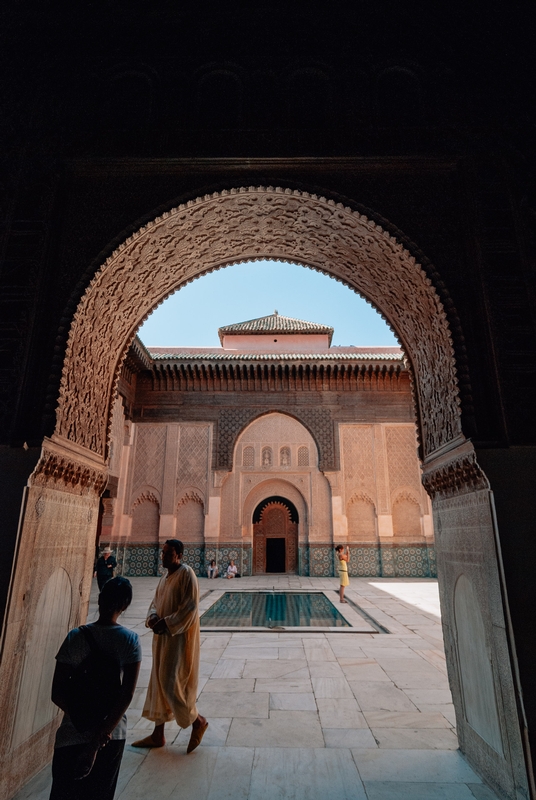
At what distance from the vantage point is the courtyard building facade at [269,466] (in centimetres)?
1159

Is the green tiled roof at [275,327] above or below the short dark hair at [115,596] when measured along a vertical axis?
above

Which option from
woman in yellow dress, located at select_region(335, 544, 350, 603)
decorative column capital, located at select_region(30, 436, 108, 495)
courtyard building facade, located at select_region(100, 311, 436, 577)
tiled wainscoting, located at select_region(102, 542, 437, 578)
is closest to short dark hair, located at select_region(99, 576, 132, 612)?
decorative column capital, located at select_region(30, 436, 108, 495)

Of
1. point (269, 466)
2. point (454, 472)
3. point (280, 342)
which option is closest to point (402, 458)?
point (269, 466)

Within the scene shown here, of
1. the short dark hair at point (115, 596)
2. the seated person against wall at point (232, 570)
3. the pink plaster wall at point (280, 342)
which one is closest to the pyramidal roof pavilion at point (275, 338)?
the pink plaster wall at point (280, 342)

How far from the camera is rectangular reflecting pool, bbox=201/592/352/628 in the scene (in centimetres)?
591

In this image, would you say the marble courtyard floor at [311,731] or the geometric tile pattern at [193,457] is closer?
the marble courtyard floor at [311,731]

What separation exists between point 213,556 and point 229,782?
9.87 metres

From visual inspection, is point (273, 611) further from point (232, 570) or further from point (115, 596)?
point (115, 596)

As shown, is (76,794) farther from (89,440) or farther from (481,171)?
(481,171)

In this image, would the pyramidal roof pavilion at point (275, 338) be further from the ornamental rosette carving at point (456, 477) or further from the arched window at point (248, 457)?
the ornamental rosette carving at point (456, 477)

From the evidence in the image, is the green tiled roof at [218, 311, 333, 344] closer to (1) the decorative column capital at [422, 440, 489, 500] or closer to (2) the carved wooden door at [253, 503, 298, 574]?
(2) the carved wooden door at [253, 503, 298, 574]

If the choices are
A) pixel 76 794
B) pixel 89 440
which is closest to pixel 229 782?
pixel 76 794

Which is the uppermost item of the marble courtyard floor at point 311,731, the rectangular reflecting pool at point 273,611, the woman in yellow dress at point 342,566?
the woman in yellow dress at point 342,566

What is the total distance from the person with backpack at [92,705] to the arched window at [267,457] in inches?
429
